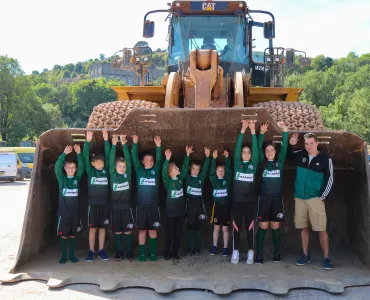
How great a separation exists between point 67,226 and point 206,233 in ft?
5.47

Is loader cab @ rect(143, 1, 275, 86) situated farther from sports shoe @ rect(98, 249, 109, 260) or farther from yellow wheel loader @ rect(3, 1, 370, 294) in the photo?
sports shoe @ rect(98, 249, 109, 260)

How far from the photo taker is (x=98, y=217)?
507cm

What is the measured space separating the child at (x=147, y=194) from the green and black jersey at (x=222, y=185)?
642 mm

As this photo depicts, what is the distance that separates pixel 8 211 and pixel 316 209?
6.86m

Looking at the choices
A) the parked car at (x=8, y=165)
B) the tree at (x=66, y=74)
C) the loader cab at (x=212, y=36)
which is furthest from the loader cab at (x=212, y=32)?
the tree at (x=66, y=74)

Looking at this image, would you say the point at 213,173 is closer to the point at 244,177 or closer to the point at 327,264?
the point at 244,177

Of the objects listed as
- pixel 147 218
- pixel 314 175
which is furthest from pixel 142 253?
pixel 314 175

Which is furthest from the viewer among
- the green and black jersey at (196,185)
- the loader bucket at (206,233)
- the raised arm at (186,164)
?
the green and black jersey at (196,185)

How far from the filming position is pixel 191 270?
179 inches

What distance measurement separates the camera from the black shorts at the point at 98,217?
5.04 meters

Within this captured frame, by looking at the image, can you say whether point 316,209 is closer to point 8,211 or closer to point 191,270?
point 191,270

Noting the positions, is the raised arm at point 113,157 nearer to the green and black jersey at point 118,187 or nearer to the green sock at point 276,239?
the green and black jersey at point 118,187

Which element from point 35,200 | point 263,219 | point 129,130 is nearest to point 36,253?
point 35,200

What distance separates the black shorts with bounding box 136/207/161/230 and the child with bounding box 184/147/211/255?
1.37ft
